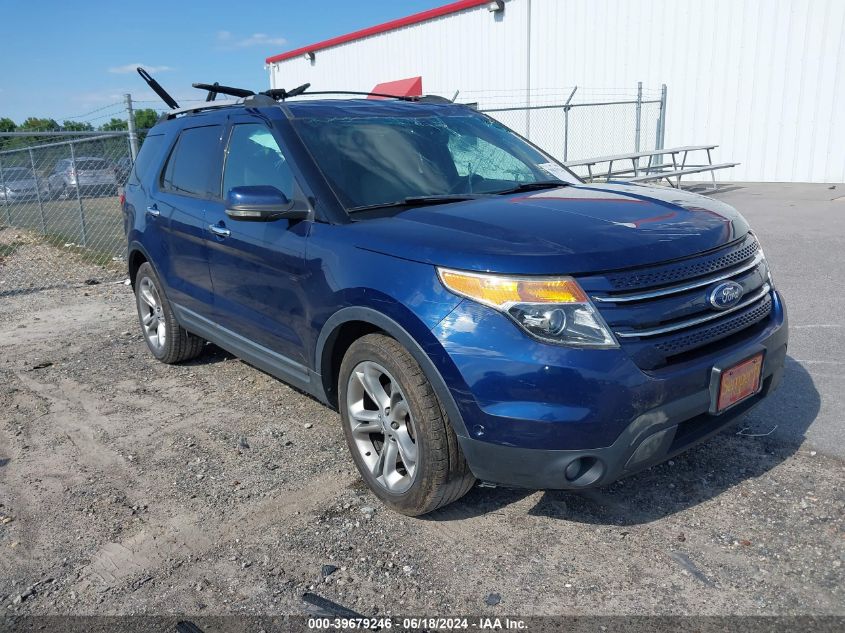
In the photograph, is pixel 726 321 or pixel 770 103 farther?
pixel 770 103

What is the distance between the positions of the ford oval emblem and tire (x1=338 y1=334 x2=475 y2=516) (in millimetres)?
1172

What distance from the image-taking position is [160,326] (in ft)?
18.0

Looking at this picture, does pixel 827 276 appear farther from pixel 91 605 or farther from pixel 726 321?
pixel 91 605

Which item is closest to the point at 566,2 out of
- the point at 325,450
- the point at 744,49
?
the point at 744,49

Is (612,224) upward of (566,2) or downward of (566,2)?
downward

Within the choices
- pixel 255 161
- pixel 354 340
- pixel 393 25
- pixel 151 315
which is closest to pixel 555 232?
pixel 354 340

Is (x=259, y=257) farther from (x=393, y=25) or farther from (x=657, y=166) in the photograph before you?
(x=393, y=25)

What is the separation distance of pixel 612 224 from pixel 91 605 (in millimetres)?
2528

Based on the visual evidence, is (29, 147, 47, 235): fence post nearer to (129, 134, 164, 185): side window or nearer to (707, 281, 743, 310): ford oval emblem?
(129, 134, 164, 185): side window

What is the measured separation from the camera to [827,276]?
7012 millimetres

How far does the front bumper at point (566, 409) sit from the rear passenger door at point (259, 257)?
112 centimetres

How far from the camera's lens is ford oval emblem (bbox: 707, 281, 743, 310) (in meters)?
2.81

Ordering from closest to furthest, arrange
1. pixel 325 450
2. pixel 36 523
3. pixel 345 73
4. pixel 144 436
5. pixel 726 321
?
1. pixel 726 321
2. pixel 36 523
3. pixel 325 450
4. pixel 144 436
5. pixel 345 73

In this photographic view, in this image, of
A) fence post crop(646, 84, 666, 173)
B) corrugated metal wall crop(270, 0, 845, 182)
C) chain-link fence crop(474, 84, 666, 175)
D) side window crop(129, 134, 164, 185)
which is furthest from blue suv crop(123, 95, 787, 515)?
fence post crop(646, 84, 666, 173)
